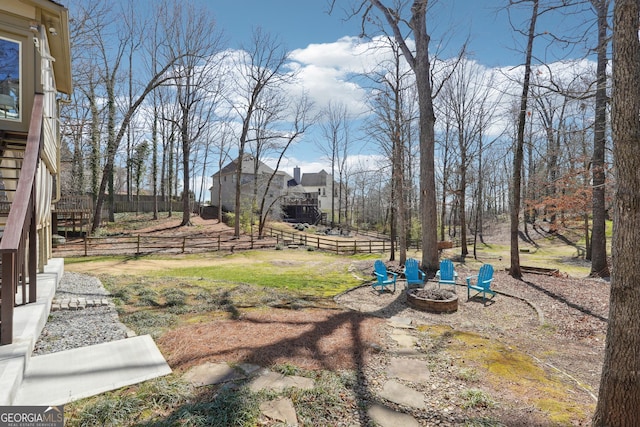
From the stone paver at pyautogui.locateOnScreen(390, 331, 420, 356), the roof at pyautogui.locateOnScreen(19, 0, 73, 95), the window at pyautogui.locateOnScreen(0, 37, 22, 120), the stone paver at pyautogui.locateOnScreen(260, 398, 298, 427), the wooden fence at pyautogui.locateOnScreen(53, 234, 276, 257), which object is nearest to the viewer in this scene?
the stone paver at pyautogui.locateOnScreen(260, 398, 298, 427)

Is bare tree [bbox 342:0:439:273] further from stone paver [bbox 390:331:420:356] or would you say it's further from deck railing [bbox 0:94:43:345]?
deck railing [bbox 0:94:43:345]

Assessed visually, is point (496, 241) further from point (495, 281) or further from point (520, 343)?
point (520, 343)

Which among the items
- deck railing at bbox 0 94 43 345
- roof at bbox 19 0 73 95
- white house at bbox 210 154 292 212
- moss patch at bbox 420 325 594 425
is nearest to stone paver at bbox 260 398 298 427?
moss patch at bbox 420 325 594 425

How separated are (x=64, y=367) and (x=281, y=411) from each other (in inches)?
97.8

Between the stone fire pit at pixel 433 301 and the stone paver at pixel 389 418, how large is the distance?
4502 millimetres

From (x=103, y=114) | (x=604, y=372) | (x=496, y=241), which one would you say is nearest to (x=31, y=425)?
(x=604, y=372)

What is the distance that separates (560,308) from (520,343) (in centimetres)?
324

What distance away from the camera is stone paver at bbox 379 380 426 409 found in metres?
3.25

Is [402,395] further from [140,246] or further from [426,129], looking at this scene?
[140,246]

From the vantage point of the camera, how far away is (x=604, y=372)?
9.36 ft

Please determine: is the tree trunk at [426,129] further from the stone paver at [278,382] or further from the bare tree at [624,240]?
the stone paver at [278,382]

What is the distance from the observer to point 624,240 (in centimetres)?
279

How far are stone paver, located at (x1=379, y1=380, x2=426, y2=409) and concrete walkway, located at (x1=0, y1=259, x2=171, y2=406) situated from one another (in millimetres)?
2433

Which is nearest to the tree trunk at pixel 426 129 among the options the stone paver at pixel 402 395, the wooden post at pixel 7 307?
the stone paver at pixel 402 395
